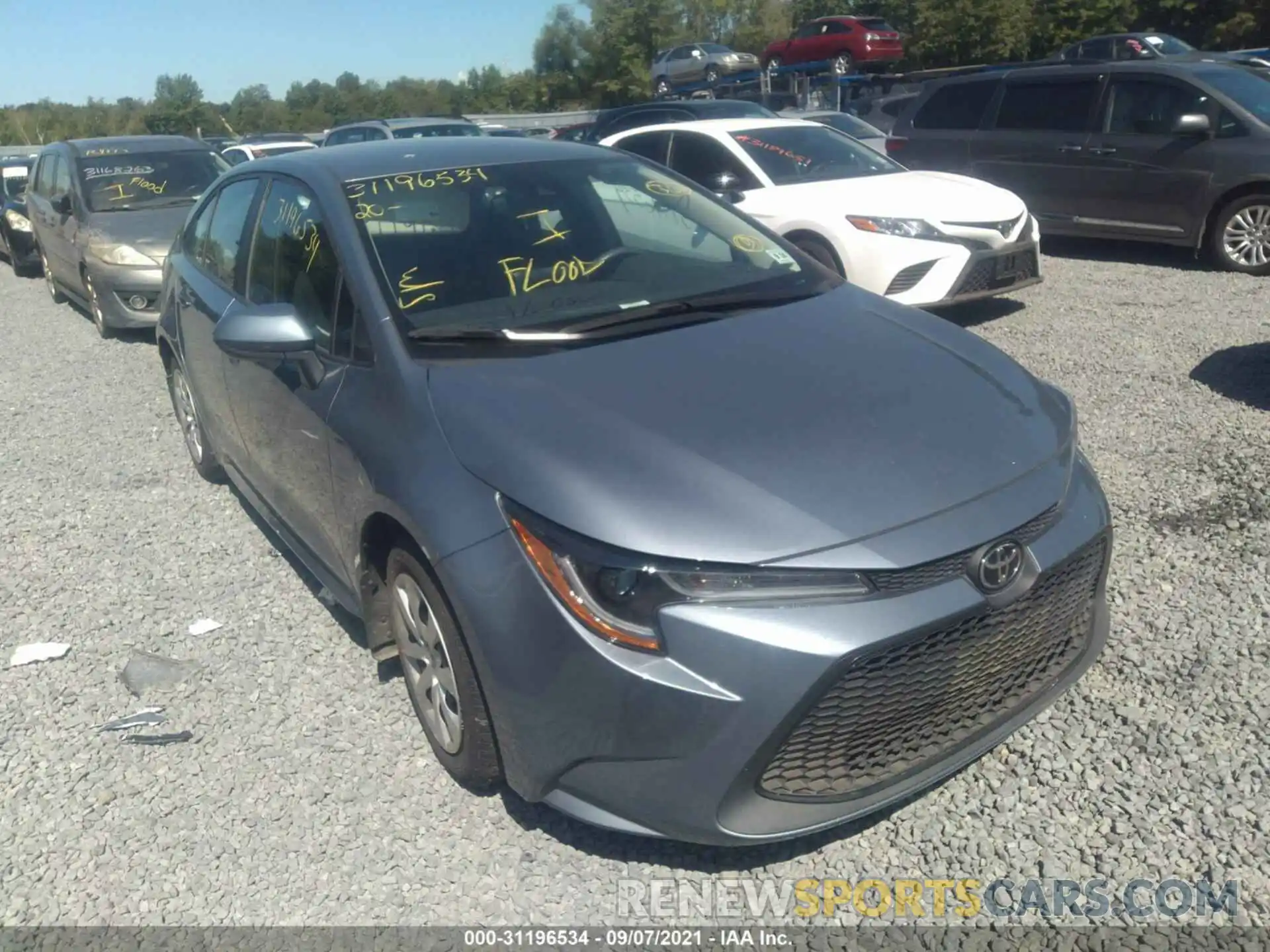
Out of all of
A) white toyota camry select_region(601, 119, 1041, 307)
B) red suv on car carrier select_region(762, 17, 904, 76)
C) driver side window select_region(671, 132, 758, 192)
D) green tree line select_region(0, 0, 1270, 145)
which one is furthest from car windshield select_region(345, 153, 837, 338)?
green tree line select_region(0, 0, 1270, 145)

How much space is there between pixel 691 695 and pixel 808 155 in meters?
7.22

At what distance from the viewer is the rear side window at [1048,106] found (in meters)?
10.1

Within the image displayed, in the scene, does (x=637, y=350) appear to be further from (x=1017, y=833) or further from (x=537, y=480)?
(x=1017, y=833)

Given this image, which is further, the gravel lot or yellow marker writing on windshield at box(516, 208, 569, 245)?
yellow marker writing on windshield at box(516, 208, 569, 245)

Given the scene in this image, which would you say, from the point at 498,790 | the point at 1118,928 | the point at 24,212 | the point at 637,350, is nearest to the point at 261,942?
the point at 498,790

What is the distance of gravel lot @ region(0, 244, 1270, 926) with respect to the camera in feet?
9.02

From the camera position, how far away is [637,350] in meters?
3.17

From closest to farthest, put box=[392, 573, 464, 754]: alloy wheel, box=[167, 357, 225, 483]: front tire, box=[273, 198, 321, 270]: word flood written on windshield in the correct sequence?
box=[392, 573, 464, 754]: alloy wheel, box=[273, 198, 321, 270]: word flood written on windshield, box=[167, 357, 225, 483]: front tire

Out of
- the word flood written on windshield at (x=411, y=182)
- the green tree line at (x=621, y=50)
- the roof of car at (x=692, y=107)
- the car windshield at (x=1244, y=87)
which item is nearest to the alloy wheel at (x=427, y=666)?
the word flood written on windshield at (x=411, y=182)

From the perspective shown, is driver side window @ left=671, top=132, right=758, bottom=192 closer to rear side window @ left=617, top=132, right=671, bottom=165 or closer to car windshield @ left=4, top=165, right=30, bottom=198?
rear side window @ left=617, top=132, right=671, bottom=165

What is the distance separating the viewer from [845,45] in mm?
29969

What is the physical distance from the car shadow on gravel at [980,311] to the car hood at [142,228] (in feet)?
21.1

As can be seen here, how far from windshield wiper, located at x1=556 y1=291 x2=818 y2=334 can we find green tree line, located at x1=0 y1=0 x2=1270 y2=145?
1586 inches

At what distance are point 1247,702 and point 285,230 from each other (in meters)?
3.59
